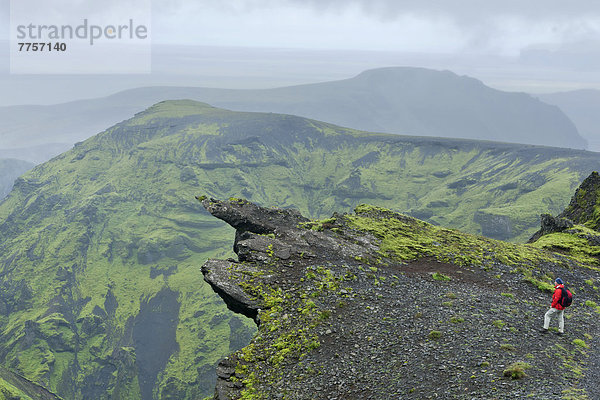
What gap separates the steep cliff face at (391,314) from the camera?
20.6m

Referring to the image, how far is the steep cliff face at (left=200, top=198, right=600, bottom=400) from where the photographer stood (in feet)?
67.5

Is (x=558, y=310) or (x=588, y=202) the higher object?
(x=588, y=202)

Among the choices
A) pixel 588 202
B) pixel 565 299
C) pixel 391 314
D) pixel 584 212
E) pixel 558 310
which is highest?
pixel 565 299

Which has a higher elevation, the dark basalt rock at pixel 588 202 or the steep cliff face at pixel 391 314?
the dark basalt rock at pixel 588 202

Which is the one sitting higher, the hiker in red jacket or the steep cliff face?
the hiker in red jacket

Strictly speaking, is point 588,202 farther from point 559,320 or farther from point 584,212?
point 559,320

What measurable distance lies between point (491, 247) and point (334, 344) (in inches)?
986

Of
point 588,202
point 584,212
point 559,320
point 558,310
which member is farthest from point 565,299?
point 588,202

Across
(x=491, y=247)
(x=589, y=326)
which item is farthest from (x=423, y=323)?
(x=491, y=247)

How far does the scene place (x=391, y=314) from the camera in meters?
27.2

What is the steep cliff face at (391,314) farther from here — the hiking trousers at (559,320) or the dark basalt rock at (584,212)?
the dark basalt rock at (584,212)

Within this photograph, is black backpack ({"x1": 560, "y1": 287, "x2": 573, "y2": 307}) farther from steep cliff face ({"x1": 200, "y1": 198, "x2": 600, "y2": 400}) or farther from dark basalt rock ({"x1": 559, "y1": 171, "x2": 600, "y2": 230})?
dark basalt rock ({"x1": 559, "y1": 171, "x2": 600, "y2": 230})

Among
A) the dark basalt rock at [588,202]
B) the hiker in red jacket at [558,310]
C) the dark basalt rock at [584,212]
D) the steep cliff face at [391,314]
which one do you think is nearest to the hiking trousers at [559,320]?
the hiker in red jacket at [558,310]

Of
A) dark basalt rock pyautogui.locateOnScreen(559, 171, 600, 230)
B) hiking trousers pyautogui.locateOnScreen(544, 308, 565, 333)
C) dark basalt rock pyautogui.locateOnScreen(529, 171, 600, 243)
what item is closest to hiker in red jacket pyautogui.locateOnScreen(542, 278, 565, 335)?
hiking trousers pyautogui.locateOnScreen(544, 308, 565, 333)
